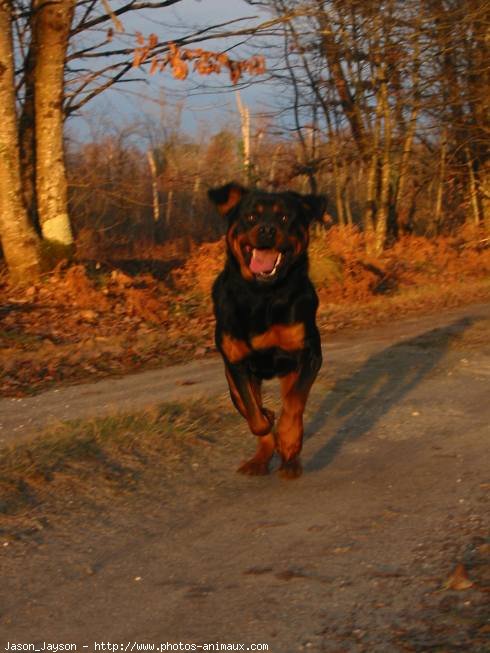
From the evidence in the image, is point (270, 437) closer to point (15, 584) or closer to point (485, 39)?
point (15, 584)

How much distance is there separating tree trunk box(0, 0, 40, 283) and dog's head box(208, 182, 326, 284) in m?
10.3

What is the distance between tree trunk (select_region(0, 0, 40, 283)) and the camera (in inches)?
619

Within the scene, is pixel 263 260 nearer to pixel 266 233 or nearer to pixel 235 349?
pixel 266 233

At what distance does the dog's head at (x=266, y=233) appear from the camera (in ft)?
18.8

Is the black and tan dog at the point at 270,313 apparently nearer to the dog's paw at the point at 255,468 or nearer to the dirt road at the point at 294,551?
the dog's paw at the point at 255,468

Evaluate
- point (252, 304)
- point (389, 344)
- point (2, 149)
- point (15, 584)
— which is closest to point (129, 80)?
point (2, 149)

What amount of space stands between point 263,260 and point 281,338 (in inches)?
19.2

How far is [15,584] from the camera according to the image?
4.54 metres

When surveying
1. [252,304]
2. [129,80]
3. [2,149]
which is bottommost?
[252,304]

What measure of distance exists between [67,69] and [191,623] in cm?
1628

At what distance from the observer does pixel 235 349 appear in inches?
234

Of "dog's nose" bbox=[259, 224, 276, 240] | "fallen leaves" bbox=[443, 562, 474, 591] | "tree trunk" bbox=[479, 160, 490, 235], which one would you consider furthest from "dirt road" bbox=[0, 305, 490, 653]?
"tree trunk" bbox=[479, 160, 490, 235]

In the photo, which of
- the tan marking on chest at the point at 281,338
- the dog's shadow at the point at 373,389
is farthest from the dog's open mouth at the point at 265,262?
the dog's shadow at the point at 373,389

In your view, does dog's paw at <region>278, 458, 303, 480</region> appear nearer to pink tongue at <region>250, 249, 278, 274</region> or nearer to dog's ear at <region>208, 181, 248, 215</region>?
pink tongue at <region>250, 249, 278, 274</region>
